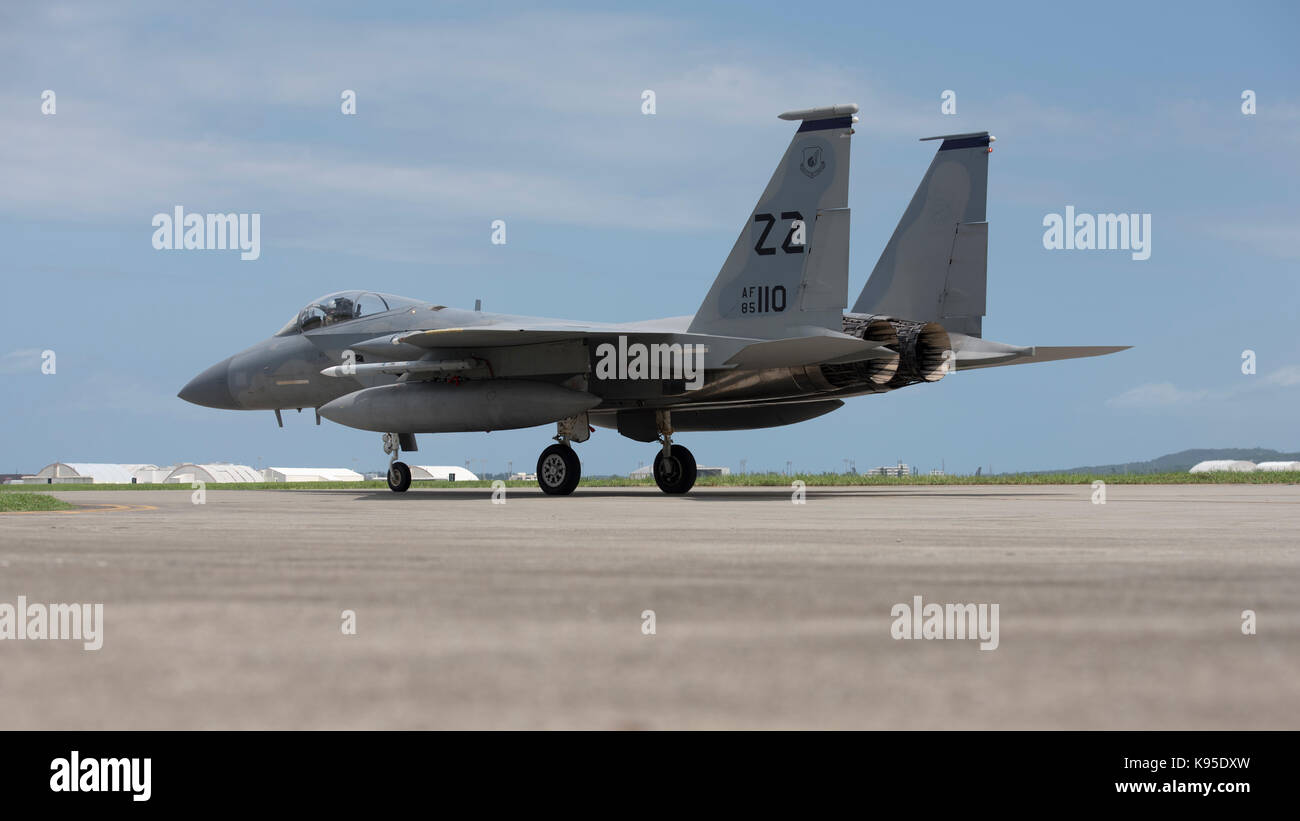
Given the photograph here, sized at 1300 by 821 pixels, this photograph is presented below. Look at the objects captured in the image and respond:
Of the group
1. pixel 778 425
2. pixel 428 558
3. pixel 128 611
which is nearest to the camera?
pixel 128 611

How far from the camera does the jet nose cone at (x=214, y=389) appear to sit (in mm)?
24859

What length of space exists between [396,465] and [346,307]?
327 cm

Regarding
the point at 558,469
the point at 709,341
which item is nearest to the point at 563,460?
the point at 558,469

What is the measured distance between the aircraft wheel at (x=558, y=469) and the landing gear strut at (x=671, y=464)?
155 cm

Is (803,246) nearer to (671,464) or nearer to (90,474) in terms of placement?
(671,464)

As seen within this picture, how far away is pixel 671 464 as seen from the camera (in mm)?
21797

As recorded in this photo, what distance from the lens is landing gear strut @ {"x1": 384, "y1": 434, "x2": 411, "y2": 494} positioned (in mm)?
22781

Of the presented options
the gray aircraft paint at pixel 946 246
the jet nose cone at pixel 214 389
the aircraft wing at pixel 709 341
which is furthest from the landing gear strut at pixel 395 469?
the gray aircraft paint at pixel 946 246
